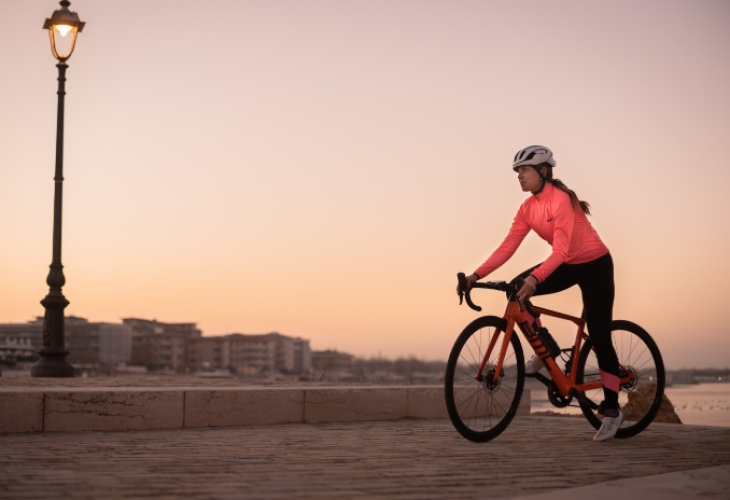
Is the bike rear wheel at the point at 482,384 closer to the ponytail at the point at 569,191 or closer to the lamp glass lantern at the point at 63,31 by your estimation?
the ponytail at the point at 569,191

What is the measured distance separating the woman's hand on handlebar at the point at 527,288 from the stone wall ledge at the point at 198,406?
8.43ft

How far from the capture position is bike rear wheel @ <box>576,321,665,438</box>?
22.5 ft

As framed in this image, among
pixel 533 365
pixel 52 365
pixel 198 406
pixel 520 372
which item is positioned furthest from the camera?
pixel 52 365

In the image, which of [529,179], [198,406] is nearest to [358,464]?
[529,179]

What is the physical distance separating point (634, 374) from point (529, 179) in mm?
1638

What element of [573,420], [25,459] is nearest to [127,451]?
[25,459]

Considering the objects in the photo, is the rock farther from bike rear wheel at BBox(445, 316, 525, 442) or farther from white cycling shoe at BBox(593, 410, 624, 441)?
bike rear wheel at BBox(445, 316, 525, 442)

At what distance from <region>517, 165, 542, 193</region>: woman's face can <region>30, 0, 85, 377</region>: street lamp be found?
26.2ft

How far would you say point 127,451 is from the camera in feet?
18.2

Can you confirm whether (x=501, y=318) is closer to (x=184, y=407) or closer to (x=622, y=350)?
(x=622, y=350)

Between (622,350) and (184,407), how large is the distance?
334 centimetres

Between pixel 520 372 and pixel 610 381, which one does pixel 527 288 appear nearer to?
pixel 520 372

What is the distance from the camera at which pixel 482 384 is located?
6.20 metres

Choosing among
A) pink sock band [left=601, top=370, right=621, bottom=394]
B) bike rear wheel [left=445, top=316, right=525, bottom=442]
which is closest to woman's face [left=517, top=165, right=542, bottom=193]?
bike rear wheel [left=445, top=316, right=525, bottom=442]
